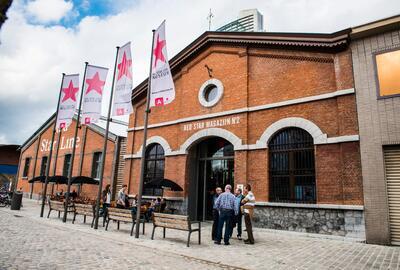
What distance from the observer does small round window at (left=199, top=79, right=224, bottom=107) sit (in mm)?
14164

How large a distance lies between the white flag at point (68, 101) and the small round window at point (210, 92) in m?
6.48

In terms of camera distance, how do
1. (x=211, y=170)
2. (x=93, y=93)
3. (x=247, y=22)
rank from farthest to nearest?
1. (x=247, y=22)
2. (x=211, y=170)
3. (x=93, y=93)

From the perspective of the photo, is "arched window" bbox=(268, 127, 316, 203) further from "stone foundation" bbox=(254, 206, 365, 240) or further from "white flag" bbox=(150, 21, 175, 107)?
"white flag" bbox=(150, 21, 175, 107)

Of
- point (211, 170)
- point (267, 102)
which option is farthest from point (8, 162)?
point (267, 102)

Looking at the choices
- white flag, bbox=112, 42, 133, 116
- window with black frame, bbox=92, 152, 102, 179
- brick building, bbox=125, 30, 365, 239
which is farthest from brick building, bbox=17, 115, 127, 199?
white flag, bbox=112, 42, 133, 116

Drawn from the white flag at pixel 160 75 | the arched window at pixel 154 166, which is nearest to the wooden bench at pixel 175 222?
the white flag at pixel 160 75

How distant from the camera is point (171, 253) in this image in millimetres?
7273

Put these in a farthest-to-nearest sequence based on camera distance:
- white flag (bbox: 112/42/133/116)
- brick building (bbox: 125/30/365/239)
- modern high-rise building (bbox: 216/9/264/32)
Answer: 1. modern high-rise building (bbox: 216/9/264/32)
2. white flag (bbox: 112/42/133/116)
3. brick building (bbox: 125/30/365/239)

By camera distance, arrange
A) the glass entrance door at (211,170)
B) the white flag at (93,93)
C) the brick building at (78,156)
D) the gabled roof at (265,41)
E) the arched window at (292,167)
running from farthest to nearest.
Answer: the brick building at (78,156) < the glass entrance door at (211,170) < the white flag at (93,93) < the gabled roof at (265,41) < the arched window at (292,167)

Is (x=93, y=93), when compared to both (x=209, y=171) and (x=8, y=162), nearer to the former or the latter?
(x=209, y=171)

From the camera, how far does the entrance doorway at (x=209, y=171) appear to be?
14102mm

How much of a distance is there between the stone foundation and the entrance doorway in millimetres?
3155

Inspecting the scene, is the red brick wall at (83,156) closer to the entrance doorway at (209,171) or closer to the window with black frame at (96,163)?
the window with black frame at (96,163)

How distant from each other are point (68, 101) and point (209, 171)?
26.7 ft
